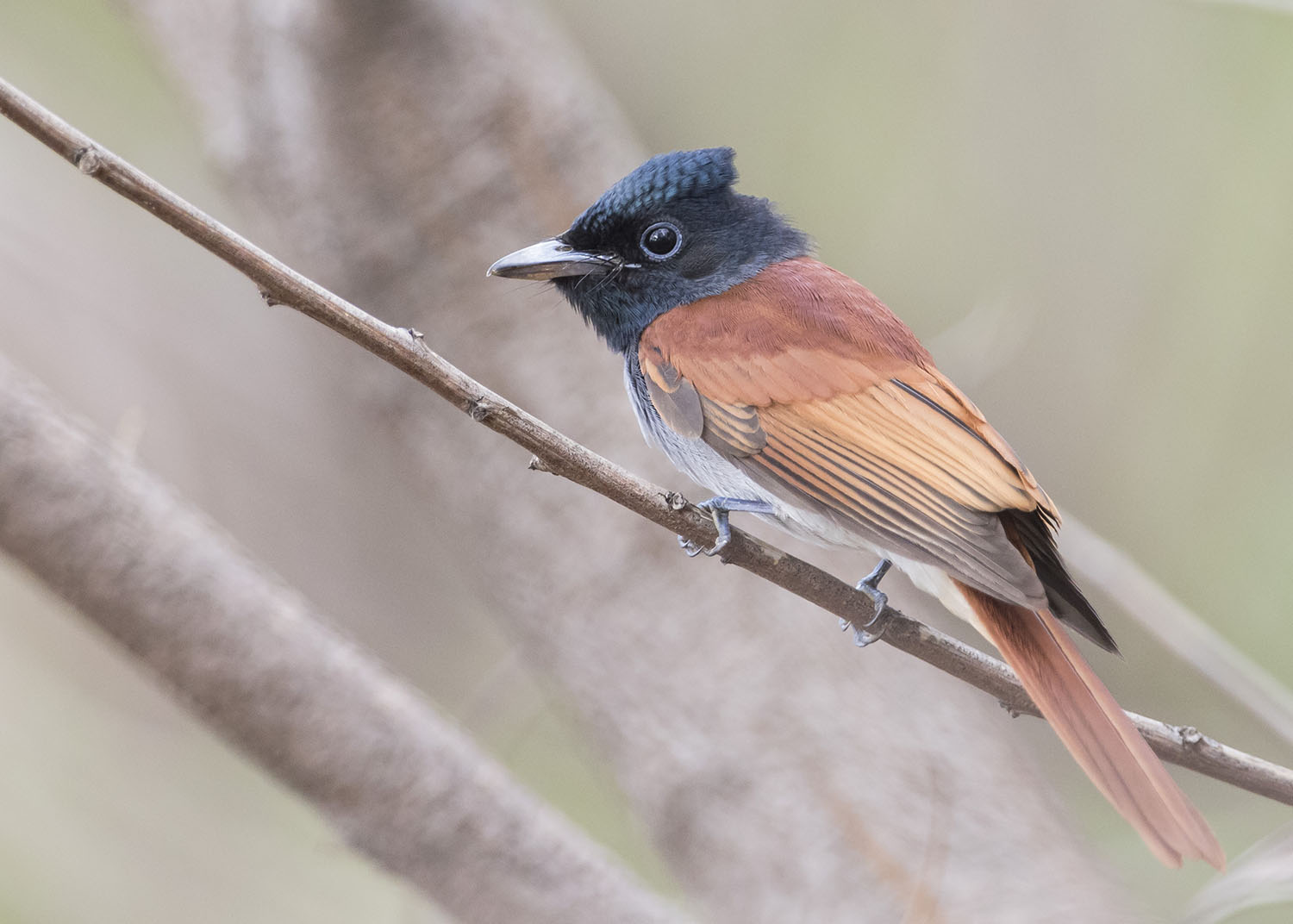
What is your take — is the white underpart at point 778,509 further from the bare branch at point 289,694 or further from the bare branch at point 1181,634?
the bare branch at point 289,694

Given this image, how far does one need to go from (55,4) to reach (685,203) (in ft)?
12.0

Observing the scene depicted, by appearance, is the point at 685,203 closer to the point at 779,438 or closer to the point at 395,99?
the point at 779,438

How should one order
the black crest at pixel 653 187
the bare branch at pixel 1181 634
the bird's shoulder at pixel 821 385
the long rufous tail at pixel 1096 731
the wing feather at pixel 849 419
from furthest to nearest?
1. the black crest at pixel 653 187
2. the bare branch at pixel 1181 634
3. the bird's shoulder at pixel 821 385
4. the wing feather at pixel 849 419
5. the long rufous tail at pixel 1096 731

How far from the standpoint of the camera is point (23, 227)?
3.63 meters

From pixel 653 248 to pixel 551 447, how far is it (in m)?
1.06

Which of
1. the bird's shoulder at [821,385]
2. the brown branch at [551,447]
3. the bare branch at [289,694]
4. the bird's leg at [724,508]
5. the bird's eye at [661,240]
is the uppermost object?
the bird's eye at [661,240]

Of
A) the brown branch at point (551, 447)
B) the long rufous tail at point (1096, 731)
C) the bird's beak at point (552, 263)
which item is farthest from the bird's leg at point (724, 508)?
the bird's beak at point (552, 263)

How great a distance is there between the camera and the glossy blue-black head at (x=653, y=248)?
241 cm

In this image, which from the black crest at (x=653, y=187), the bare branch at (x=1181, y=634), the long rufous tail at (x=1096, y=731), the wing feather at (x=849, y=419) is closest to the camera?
the long rufous tail at (x=1096, y=731)

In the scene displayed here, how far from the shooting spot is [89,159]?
135 centimetres

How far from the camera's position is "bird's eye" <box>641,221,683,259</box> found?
247 cm

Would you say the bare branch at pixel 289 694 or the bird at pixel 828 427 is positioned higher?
the bird at pixel 828 427

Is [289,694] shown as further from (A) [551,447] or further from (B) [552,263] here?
(A) [551,447]

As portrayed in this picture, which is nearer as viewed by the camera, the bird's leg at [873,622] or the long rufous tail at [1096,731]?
the long rufous tail at [1096,731]
